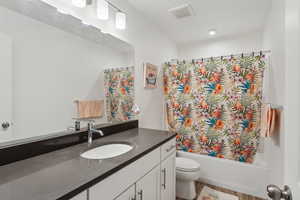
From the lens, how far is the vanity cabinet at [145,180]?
801mm

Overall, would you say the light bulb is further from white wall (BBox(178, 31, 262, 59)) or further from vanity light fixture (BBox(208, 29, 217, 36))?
white wall (BBox(178, 31, 262, 59))

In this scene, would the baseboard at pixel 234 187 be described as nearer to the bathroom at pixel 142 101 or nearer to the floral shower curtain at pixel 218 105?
the bathroom at pixel 142 101

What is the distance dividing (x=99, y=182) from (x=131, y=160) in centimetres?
25

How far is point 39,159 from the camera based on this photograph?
0.94m

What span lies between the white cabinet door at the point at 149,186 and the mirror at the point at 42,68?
72 centimetres

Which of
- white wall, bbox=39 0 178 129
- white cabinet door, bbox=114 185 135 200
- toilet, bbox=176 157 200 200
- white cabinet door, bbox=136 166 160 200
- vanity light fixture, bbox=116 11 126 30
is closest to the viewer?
white cabinet door, bbox=114 185 135 200

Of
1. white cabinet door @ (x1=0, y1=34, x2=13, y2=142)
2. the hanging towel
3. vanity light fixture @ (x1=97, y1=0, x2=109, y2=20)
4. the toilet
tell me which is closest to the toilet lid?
the toilet

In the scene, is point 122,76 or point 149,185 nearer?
point 149,185

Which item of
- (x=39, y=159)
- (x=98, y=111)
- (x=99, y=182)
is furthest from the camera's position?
(x=98, y=111)

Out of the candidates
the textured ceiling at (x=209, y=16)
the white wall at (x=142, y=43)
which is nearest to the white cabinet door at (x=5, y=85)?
the white wall at (x=142, y=43)

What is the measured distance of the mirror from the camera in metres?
0.92

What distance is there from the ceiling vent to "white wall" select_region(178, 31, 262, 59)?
3.61ft

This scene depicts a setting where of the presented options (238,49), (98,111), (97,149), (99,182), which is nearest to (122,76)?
(98,111)

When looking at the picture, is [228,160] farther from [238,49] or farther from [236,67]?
[238,49]
